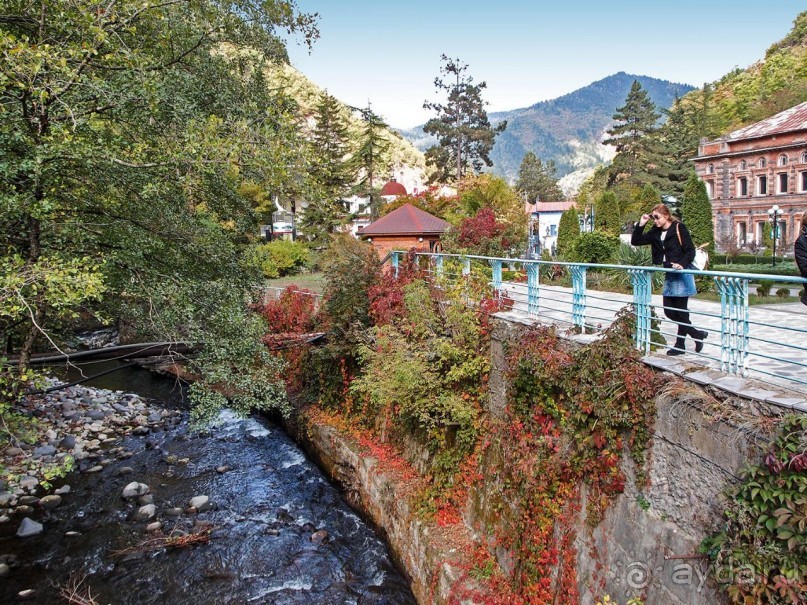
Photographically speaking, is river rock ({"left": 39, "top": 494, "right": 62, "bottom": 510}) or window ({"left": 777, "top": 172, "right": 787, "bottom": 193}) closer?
river rock ({"left": 39, "top": 494, "right": 62, "bottom": 510})

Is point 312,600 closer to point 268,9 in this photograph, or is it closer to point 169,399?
point 268,9

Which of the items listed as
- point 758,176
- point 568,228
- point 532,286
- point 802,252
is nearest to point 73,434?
point 532,286

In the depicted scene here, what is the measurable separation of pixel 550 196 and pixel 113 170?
10090 cm

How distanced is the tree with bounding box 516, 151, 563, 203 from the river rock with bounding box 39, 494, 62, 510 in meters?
94.3

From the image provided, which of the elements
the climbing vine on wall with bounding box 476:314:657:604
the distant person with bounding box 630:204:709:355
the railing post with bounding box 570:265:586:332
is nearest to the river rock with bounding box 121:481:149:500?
the climbing vine on wall with bounding box 476:314:657:604

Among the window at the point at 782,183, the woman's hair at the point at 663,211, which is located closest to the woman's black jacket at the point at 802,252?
the woman's hair at the point at 663,211

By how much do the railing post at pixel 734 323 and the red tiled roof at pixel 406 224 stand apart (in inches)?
741

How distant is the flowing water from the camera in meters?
8.18

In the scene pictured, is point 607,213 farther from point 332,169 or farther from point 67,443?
point 67,443

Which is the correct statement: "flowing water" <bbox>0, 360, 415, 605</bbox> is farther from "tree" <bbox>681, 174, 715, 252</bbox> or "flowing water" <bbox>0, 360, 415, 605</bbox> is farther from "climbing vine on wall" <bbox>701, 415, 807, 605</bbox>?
"tree" <bbox>681, 174, 715, 252</bbox>

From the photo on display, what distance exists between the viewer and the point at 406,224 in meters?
23.9

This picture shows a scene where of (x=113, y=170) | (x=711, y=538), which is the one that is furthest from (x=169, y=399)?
(x=711, y=538)

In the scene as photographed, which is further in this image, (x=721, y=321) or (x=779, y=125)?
(x=779, y=125)

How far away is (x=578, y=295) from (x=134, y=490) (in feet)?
32.4
